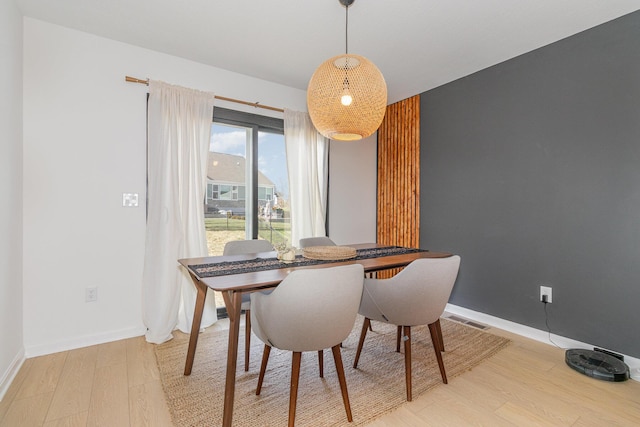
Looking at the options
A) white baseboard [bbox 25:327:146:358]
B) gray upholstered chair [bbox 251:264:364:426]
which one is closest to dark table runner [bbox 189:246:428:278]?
gray upholstered chair [bbox 251:264:364:426]

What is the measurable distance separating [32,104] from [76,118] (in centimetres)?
26

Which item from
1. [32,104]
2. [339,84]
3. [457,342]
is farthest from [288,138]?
[457,342]

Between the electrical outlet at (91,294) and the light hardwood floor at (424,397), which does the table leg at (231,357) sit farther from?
the electrical outlet at (91,294)

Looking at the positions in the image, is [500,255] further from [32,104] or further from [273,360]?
[32,104]

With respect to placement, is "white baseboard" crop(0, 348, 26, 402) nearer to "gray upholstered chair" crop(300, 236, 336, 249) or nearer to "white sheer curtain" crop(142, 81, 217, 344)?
"white sheer curtain" crop(142, 81, 217, 344)

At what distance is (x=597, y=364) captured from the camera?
2.02 m

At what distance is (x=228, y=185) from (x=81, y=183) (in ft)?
3.86

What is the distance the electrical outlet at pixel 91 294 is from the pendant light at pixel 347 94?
219 centimetres

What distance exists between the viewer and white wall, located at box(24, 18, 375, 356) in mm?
2189

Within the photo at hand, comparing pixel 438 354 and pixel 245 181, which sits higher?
pixel 245 181

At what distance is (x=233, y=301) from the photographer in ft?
4.59

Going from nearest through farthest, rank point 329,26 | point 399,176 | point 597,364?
point 597,364 → point 329,26 → point 399,176

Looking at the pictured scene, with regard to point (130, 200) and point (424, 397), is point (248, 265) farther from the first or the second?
point (130, 200)

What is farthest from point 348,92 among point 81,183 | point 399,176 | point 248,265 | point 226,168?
point 399,176
